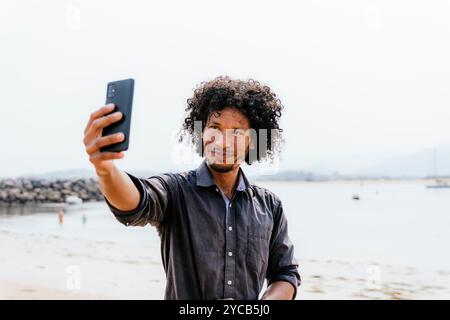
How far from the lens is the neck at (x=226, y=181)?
1980 millimetres

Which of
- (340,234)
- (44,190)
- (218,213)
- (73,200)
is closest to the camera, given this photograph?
(218,213)

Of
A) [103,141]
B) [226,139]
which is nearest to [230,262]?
[226,139]

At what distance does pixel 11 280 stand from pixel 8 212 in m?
25.6

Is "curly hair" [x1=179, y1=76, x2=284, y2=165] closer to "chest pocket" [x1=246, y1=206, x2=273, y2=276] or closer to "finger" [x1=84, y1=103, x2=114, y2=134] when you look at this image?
"chest pocket" [x1=246, y1=206, x2=273, y2=276]

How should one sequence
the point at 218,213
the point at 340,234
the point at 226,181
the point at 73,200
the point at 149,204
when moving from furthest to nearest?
the point at 73,200 < the point at 340,234 < the point at 226,181 < the point at 218,213 < the point at 149,204

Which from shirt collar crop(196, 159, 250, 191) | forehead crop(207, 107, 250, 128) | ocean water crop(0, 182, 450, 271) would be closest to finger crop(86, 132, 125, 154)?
shirt collar crop(196, 159, 250, 191)

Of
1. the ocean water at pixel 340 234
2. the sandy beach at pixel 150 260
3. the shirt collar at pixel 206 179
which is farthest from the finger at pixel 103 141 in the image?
the ocean water at pixel 340 234

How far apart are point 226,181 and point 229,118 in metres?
0.24

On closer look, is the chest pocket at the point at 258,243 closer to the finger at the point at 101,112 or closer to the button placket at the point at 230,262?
the button placket at the point at 230,262

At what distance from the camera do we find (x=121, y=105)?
4.80ft

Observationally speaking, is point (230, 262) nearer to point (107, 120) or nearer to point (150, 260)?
point (107, 120)

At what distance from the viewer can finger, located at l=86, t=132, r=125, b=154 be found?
1401 millimetres

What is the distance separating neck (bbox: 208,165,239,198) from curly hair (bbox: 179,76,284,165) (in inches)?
8.4
